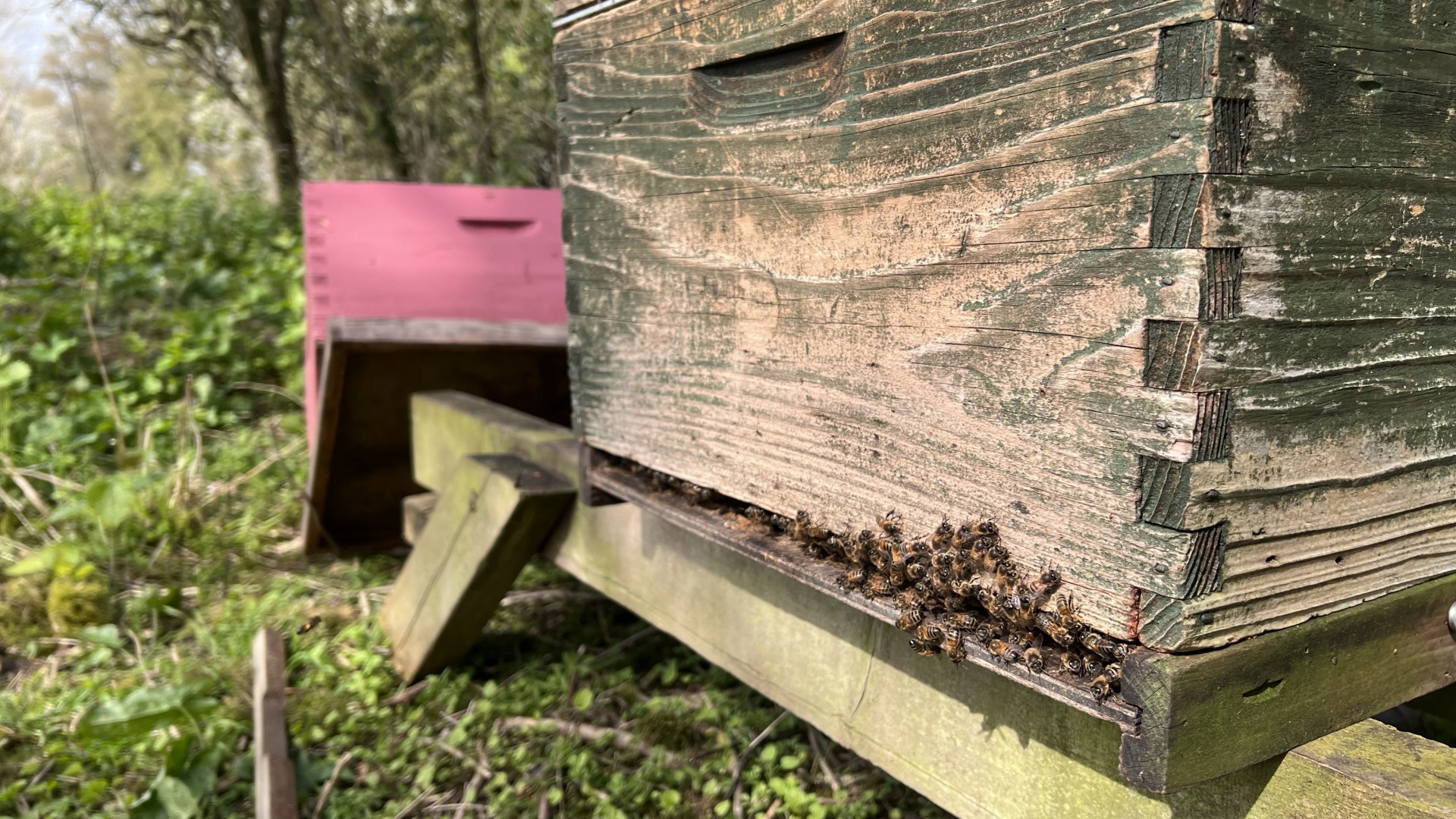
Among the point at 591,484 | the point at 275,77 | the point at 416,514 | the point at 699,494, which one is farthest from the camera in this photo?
the point at 275,77

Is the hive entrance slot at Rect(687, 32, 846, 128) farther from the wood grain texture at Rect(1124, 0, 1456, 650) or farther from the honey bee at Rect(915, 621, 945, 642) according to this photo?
the honey bee at Rect(915, 621, 945, 642)

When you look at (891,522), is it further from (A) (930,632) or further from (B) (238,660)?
(B) (238,660)

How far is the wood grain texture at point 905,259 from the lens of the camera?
2.54ft

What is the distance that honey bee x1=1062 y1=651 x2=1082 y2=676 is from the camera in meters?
0.85

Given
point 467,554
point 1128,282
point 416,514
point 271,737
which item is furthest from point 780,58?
point 416,514

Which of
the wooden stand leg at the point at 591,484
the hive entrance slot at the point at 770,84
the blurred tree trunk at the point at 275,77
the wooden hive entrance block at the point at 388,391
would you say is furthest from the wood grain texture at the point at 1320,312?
the blurred tree trunk at the point at 275,77

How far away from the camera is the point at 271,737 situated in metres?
2.06

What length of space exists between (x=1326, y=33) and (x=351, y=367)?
8.48 feet

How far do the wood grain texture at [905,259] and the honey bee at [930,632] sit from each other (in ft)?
0.37

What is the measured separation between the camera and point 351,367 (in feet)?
9.13

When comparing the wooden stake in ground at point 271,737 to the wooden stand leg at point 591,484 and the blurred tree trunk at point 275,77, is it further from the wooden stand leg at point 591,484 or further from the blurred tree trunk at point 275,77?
the blurred tree trunk at point 275,77

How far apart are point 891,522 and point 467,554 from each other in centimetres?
128

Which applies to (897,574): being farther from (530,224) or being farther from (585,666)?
(530,224)

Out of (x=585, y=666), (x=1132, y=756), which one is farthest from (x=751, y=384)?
(x=585, y=666)
